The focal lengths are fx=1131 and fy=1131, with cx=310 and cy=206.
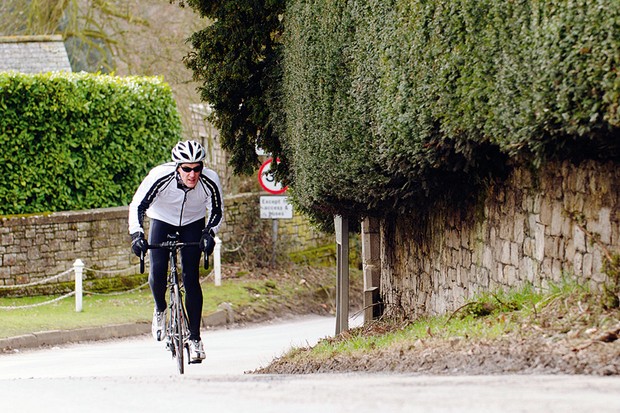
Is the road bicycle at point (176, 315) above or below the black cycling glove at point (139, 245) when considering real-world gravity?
below

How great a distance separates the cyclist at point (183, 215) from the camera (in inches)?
449

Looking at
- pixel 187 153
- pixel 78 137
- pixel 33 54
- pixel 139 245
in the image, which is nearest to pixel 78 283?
pixel 78 137

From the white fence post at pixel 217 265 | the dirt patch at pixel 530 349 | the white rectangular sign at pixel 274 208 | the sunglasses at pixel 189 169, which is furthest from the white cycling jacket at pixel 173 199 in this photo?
the white rectangular sign at pixel 274 208

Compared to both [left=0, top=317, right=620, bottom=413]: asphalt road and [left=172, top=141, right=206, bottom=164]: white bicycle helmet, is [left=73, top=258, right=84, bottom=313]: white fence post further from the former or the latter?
[left=0, top=317, right=620, bottom=413]: asphalt road

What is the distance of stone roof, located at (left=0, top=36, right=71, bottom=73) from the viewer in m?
27.2

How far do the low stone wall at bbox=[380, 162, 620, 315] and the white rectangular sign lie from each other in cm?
993

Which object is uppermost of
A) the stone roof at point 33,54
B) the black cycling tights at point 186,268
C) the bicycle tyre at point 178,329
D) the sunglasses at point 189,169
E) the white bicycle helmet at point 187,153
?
the stone roof at point 33,54

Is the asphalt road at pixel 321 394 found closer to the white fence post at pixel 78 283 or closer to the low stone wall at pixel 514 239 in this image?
the low stone wall at pixel 514 239

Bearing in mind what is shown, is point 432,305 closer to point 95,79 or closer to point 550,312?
point 550,312

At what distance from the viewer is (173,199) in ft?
38.2

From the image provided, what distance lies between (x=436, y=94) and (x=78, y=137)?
14.8 metres

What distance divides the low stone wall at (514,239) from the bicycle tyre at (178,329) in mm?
3197

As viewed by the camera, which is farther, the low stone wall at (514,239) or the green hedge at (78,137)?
the green hedge at (78,137)

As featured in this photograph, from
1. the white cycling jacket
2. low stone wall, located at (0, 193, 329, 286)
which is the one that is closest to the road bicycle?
the white cycling jacket
